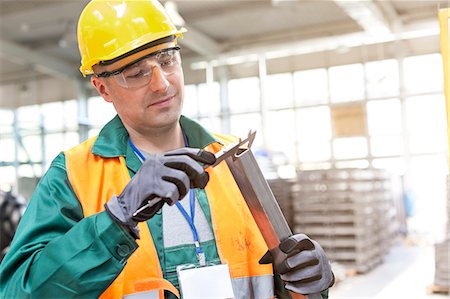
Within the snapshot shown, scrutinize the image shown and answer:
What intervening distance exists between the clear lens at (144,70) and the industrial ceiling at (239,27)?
12342 millimetres

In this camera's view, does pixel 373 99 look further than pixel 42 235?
Yes

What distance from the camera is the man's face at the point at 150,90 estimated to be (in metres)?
1.83

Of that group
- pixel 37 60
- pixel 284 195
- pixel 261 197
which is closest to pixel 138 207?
pixel 261 197

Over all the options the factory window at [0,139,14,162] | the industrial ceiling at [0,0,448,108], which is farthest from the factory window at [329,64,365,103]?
the factory window at [0,139,14,162]

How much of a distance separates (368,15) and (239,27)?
4.25 metres

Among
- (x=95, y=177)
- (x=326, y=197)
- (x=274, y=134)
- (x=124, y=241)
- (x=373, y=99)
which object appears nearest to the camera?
(x=124, y=241)

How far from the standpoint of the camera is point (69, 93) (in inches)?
820

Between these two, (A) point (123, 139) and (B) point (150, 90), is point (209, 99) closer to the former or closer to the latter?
(A) point (123, 139)

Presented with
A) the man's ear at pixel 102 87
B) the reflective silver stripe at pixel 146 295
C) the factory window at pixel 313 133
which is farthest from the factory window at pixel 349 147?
the reflective silver stripe at pixel 146 295

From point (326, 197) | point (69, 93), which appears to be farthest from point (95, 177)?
point (69, 93)

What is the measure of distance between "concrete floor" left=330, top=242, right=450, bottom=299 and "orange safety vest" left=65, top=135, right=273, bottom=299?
5.87m

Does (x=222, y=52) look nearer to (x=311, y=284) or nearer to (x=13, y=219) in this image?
(x=13, y=219)

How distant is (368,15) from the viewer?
14594 mm

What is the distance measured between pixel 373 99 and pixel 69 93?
10640mm
